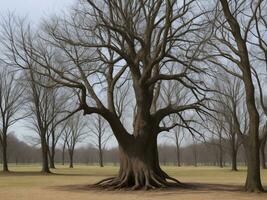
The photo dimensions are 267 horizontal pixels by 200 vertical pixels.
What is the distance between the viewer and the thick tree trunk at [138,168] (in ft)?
88.4

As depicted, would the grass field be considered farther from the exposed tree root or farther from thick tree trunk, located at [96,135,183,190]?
thick tree trunk, located at [96,135,183,190]

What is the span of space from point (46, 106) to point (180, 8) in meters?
31.2

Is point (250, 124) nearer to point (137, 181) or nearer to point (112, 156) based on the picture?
point (137, 181)

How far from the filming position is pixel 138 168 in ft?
90.5

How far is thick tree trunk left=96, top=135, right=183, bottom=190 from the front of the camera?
27.0m

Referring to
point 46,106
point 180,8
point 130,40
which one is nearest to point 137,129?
point 130,40

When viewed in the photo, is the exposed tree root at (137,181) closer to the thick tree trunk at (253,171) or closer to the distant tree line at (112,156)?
the thick tree trunk at (253,171)

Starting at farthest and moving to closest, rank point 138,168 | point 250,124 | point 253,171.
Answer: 1. point 138,168
2. point 250,124
3. point 253,171

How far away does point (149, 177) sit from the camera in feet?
88.8

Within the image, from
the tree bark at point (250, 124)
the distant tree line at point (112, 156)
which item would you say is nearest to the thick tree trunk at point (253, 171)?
the tree bark at point (250, 124)

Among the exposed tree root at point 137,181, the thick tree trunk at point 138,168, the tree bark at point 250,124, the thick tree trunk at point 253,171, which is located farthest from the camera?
the thick tree trunk at point 138,168

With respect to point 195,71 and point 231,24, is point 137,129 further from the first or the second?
point 231,24

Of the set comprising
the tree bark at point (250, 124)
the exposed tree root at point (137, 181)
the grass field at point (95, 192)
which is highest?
the tree bark at point (250, 124)

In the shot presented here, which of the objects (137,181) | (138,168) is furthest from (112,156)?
(137,181)
